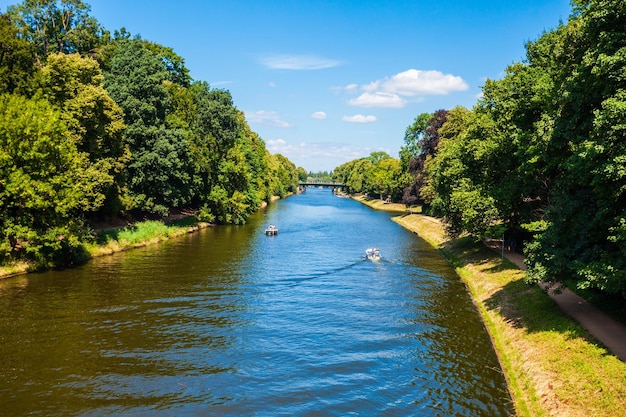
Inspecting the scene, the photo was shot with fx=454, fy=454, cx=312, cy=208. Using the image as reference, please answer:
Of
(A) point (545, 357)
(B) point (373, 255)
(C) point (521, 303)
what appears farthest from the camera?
(B) point (373, 255)

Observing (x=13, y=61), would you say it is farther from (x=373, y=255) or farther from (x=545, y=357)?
(x=545, y=357)

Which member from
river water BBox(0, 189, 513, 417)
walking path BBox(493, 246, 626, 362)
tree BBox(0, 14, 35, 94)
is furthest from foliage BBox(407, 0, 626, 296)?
tree BBox(0, 14, 35, 94)

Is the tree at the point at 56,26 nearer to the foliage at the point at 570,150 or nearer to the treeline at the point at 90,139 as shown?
the treeline at the point at 90,139

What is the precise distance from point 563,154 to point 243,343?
71.6ft

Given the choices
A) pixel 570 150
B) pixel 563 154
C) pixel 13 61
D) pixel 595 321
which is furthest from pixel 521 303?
pixel 13 61

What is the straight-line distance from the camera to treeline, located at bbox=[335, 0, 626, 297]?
1930cm

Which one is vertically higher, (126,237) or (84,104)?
(84,104)

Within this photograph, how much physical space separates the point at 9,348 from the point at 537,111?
131 feet

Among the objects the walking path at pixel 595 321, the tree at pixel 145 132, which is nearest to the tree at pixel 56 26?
the tree at pixel 145 132

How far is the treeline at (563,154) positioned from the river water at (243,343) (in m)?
6.91

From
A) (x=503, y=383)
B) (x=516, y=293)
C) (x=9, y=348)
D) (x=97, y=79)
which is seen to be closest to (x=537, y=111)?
(x=516, y=293)

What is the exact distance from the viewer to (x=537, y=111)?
37.0 m

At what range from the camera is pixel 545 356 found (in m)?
21.8

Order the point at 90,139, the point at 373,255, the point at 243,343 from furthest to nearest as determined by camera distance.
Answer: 1. the point at 373,255
2. the point at 90,139
3. the point at 243,343
